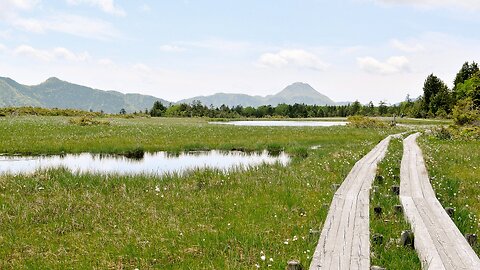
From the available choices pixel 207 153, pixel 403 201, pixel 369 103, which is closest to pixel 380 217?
pixel 403 201

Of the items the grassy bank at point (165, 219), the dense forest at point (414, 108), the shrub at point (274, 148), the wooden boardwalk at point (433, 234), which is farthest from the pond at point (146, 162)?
the dense forest at point (414, 108)

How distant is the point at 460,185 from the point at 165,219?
445 inches

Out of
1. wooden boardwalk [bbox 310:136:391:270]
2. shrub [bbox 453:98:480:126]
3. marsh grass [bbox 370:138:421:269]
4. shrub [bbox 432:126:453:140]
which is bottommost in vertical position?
marsh grass [bbox 370:138:421:269]

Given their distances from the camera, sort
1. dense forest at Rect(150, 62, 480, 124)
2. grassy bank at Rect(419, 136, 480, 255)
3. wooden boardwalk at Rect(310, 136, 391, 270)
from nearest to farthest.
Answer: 1. wooden boardwalk at Rect(310, 136, 391, 270)
2. grassy bank at Rect(419, 136, 480, 255)
3. dense forest at Rect(150, 62, 480, 124)

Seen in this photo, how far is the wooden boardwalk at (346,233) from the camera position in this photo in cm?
611

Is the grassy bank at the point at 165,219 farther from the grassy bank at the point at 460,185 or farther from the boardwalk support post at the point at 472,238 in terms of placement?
the grassy bank at the point at 460,185

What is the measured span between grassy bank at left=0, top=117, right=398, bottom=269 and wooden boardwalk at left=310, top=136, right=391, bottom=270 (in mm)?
570

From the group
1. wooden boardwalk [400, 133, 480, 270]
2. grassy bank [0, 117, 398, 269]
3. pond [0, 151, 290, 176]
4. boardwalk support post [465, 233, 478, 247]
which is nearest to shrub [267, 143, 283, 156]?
pond [0, 151, 290, 176]

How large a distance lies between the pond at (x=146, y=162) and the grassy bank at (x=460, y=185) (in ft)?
26.8

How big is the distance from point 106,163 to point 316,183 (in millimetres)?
13778

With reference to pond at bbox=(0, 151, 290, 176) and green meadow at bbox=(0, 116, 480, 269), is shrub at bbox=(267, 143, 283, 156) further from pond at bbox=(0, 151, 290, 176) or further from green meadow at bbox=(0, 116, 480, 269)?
green meadow at bbox=(0, 116, 480, 269)

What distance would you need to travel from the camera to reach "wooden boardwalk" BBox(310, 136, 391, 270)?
6109 mm

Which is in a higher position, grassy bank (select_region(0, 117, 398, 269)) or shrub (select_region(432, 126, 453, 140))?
shrub (select_region(432, 126, 453, 140))

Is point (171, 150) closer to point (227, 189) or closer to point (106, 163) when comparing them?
point (106, 163)
